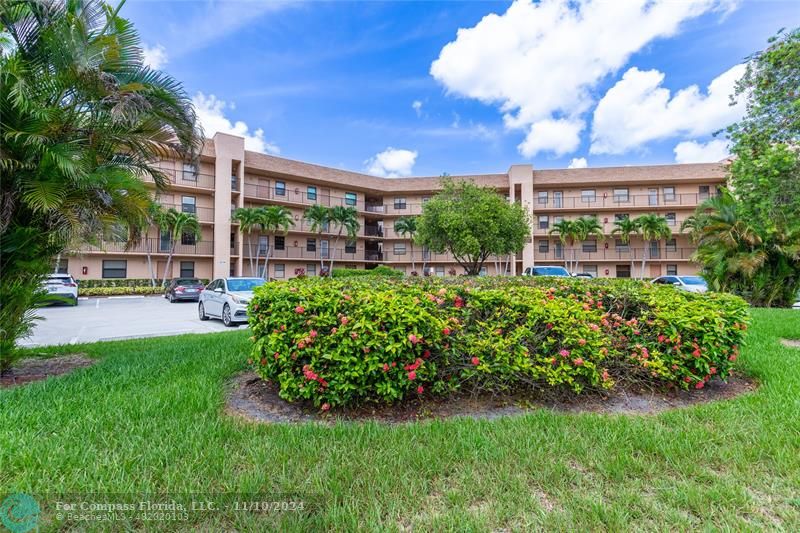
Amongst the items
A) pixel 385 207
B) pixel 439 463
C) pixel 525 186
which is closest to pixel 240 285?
pixel 439 463

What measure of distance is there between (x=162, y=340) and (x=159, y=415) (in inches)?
191

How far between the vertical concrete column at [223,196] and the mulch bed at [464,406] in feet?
80.5

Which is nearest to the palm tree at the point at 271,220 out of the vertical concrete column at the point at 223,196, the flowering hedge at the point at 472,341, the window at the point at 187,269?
the vertical concrete column at the point at 223,196

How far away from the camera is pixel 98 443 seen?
279 centimetres

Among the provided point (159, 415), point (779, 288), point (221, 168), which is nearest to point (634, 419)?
point (159, 415)

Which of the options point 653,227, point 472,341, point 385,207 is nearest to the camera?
point 472,341

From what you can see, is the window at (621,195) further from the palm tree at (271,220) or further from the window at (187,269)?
the window at (187,269)

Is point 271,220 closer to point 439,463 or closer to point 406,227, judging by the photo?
point 406,227

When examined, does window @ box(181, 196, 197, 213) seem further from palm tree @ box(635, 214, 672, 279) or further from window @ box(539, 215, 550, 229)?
palm tree @ box(635, 214, 672, 279)

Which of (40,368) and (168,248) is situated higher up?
(168,248)

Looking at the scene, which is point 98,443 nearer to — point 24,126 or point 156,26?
point 24,126

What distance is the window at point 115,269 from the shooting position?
79.9 ft

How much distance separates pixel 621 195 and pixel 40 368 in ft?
121

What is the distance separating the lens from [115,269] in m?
24.6
